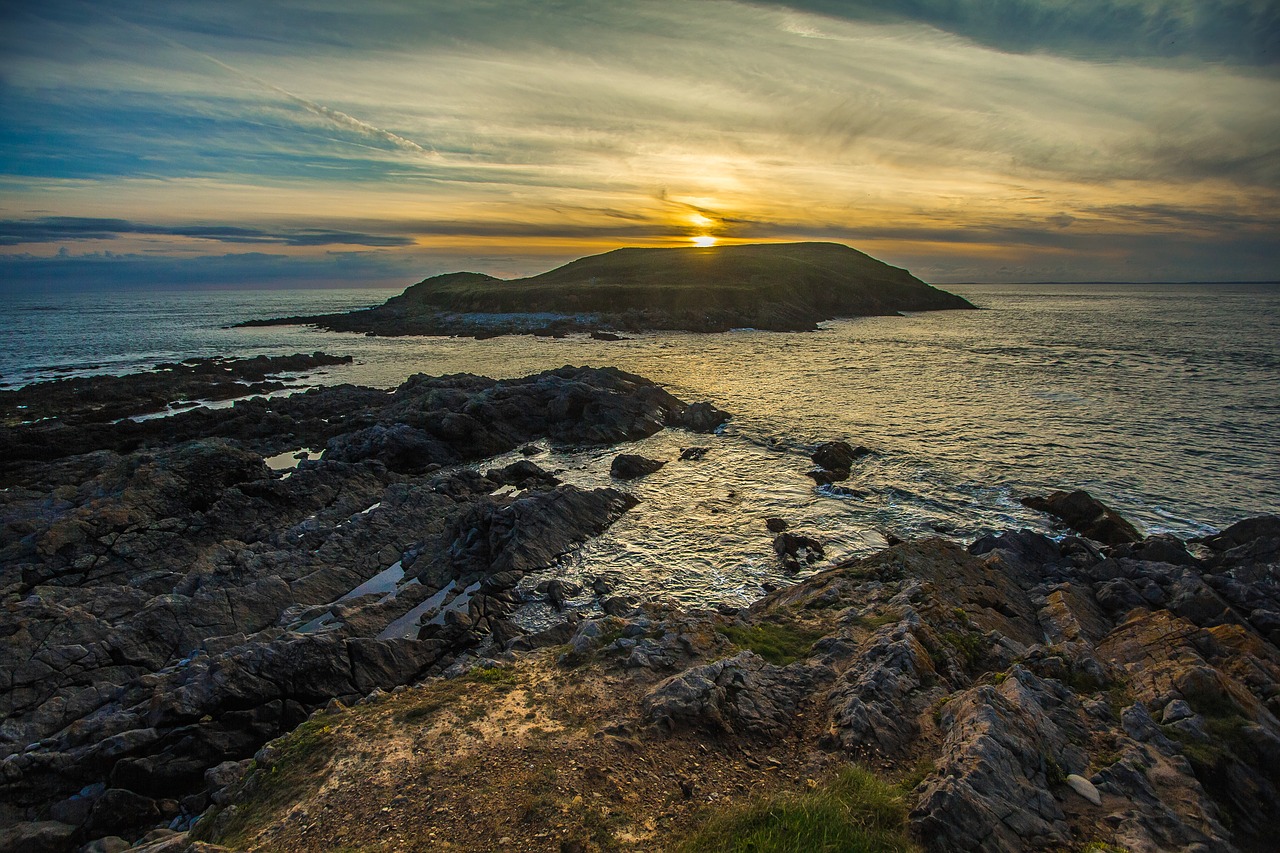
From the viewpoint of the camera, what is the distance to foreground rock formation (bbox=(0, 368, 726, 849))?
37.1 feet

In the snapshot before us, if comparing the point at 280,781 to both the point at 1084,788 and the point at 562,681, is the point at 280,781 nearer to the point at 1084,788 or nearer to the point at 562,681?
the point at 562,681

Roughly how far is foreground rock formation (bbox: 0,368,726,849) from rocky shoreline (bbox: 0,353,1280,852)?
88 millimetres

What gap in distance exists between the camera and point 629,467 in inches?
1252

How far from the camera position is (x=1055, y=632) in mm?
15852

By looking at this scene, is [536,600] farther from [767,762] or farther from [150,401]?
[150,401]

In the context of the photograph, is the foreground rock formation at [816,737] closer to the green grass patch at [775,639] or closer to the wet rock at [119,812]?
the green grass patch at [775,639]

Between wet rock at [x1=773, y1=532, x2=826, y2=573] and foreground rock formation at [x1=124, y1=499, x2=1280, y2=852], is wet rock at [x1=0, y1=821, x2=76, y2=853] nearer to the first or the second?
→ foreground rock formation at [x1=124, y1=499, x2=1280, y2=852]

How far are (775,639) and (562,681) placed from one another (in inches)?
224

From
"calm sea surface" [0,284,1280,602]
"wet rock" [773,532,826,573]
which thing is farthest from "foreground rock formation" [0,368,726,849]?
"wet rock" [773,532,826,573]

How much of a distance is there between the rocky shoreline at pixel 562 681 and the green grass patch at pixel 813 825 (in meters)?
0.28

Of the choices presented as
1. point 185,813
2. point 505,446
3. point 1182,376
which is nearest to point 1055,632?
point 185,813

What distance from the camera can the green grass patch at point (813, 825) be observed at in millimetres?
7191

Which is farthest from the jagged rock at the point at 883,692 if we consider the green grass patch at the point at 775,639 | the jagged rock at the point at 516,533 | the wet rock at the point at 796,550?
the jagged rock at the point at 516,533

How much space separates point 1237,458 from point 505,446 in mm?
44147
